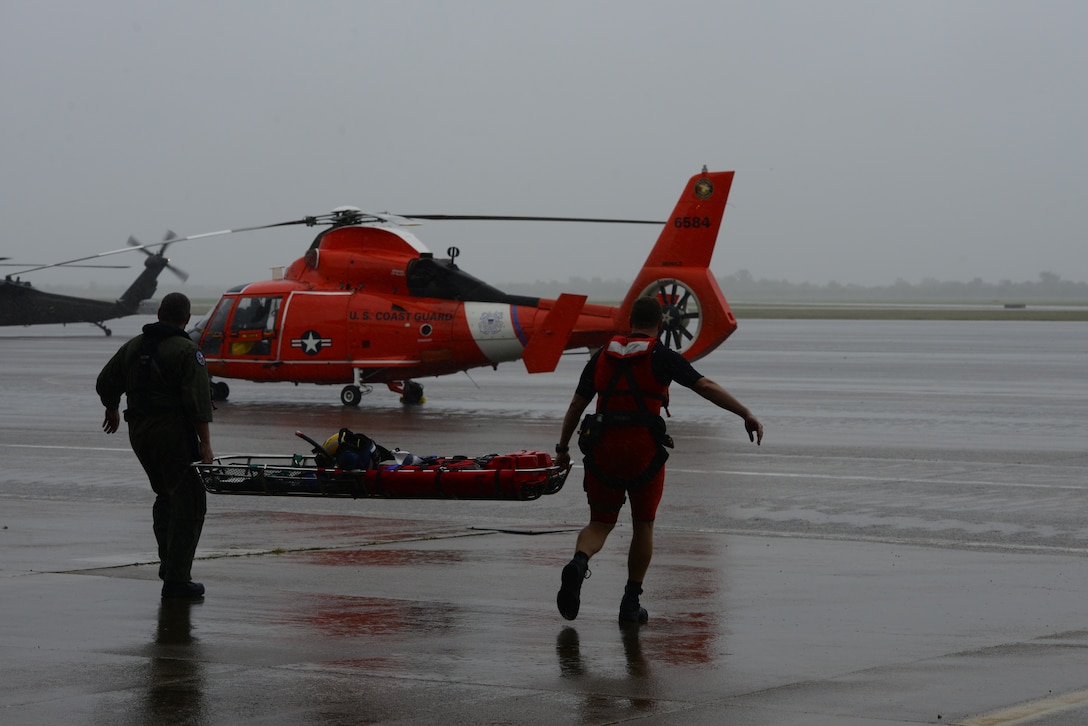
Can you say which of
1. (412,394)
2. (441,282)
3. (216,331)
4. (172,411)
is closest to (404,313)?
(441,282)

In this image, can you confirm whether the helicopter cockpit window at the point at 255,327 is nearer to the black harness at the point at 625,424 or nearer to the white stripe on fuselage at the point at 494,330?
the white stripe on fuselage at the point at 494,330

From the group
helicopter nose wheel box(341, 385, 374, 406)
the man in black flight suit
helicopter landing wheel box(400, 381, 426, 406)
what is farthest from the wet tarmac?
helicopter landing wheel box(400, 381, 426, 406)

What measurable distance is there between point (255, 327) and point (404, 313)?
275 cm

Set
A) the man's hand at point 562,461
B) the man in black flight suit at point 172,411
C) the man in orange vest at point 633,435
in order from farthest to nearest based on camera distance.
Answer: the man in black flight suit at point 172,411 → the man's hand at point 562,461 → the man in orange vest at point 633,435

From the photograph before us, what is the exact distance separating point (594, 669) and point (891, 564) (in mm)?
3890

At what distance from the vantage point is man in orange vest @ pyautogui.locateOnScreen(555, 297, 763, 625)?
8.17 meters

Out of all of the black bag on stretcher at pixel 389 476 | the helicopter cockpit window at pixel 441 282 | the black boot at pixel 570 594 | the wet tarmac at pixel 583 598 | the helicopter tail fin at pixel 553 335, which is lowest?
the wet tarmac at pixel 583 598

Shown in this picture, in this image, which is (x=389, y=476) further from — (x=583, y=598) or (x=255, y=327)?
(x=255, y=327)

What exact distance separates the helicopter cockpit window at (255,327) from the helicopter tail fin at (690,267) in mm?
6359

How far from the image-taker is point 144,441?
9062mm

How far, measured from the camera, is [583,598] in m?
8.96

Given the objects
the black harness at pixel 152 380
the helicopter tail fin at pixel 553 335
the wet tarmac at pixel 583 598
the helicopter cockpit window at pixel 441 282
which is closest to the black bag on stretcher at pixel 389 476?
the black harness at pixel 152 380

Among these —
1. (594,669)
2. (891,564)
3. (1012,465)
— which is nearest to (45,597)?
(594,669)

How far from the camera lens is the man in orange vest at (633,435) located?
8.17 m
